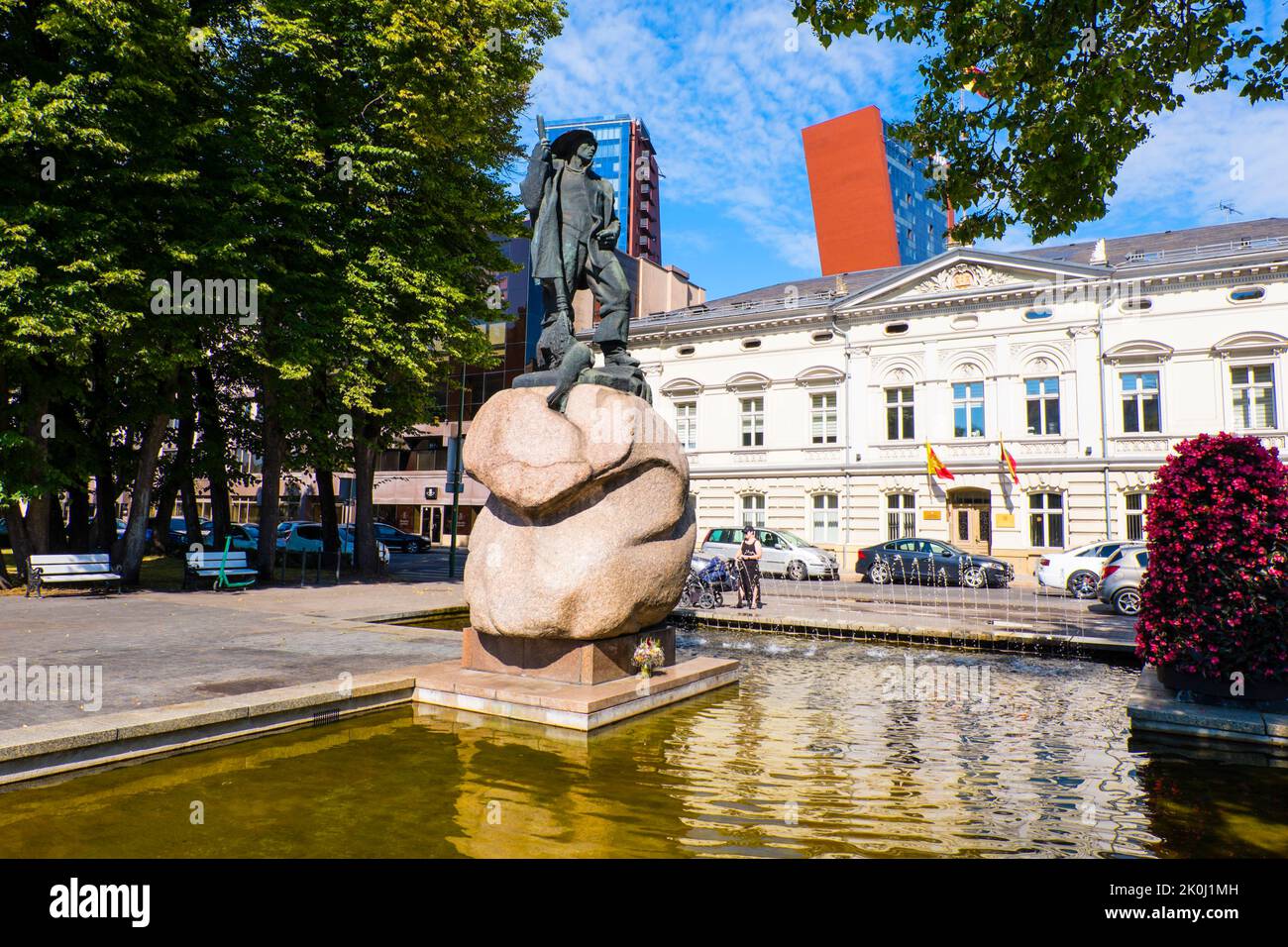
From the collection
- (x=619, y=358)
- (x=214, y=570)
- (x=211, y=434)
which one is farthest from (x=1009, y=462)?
(x=211, y=434)

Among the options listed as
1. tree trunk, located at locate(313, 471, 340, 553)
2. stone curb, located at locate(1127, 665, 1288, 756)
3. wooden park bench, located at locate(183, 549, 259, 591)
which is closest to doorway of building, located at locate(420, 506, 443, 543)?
tree trunk, located at locate(313, 471, 340, 553)

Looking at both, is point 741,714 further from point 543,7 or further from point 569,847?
point 543,7

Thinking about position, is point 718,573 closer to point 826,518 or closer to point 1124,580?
point 1124,580

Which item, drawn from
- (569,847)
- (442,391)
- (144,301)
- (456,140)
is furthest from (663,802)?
(442,391)

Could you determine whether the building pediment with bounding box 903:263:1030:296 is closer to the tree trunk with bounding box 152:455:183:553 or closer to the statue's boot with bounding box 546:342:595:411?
the statue's boot with bounding box 546:342:595:411

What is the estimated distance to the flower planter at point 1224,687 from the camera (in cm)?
668

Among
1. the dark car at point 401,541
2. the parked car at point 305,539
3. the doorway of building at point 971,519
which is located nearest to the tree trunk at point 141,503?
the parked car at point 305,539

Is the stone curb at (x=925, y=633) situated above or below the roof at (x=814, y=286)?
below

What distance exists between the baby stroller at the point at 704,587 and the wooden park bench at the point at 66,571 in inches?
467

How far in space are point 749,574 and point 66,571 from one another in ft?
46.1

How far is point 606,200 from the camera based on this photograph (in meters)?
9.24

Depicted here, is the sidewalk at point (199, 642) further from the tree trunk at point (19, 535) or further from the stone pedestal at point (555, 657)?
the tree trunk at point (19, 535)

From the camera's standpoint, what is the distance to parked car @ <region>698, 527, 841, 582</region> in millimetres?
27422
